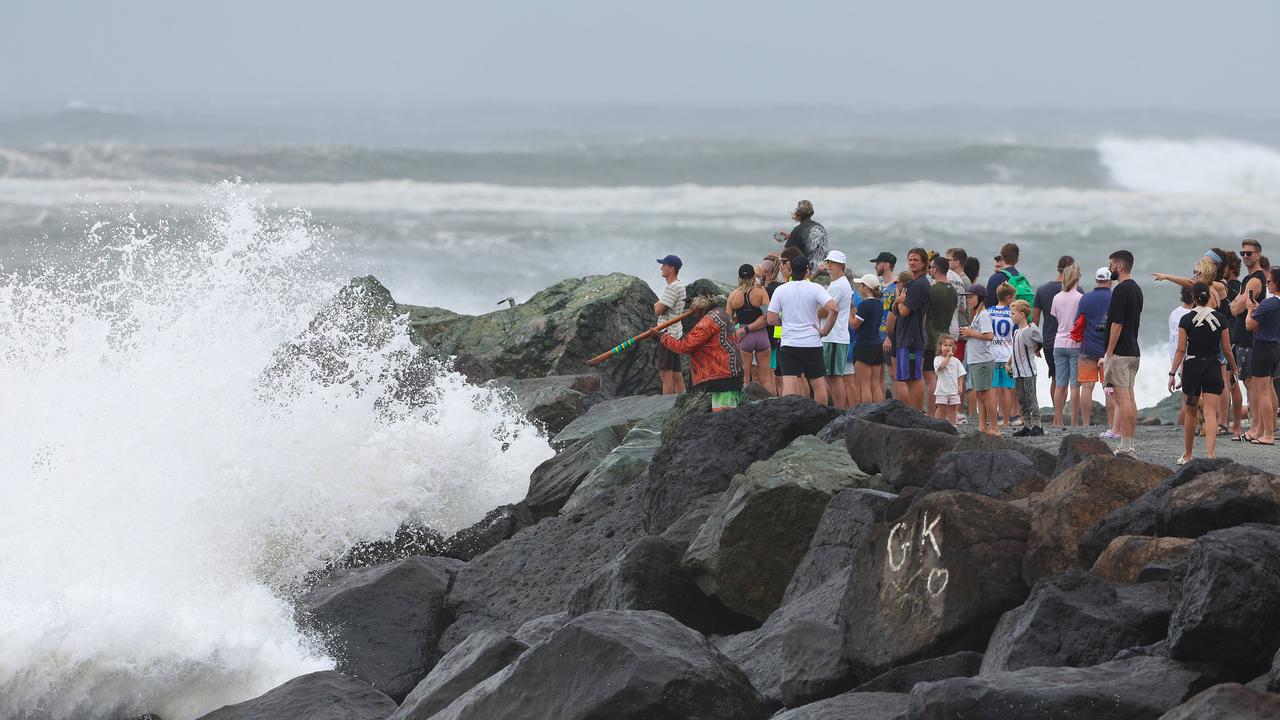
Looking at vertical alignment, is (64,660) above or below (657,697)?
below

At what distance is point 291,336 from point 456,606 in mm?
4593

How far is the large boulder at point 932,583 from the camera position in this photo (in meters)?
5.62

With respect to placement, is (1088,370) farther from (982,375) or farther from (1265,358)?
(1265,358)

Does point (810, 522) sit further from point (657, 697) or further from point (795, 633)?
point (657, 697)

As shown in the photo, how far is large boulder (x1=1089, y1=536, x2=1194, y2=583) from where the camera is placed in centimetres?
544

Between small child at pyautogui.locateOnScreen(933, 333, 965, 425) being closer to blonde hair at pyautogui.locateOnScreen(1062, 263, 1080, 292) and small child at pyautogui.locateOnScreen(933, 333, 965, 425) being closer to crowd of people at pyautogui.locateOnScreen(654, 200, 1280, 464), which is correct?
crowd of people at pyautogui.locateOnScreen(654, 200, 1280, 464)

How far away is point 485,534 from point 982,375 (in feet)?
13.1

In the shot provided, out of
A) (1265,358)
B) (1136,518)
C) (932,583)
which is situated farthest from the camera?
(1265,358)

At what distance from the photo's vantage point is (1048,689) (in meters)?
4.58

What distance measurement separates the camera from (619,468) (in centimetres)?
960

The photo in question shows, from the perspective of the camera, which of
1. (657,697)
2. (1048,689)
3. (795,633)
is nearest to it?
(1048,689)

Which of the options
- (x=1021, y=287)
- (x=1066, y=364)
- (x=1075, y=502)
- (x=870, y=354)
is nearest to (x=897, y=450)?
(x=1075, y=502)

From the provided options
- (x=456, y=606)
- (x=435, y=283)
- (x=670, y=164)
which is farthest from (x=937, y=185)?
(x=456, y=606)

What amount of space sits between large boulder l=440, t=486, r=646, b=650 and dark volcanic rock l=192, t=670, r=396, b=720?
3.80 ft
